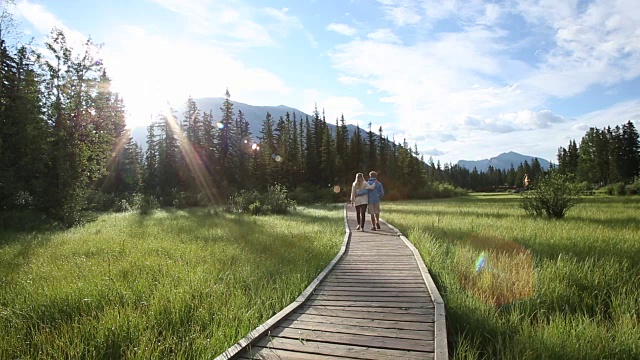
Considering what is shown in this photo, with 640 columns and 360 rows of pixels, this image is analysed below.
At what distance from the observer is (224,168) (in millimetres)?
54750

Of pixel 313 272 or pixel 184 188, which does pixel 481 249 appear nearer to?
pixel 313 272

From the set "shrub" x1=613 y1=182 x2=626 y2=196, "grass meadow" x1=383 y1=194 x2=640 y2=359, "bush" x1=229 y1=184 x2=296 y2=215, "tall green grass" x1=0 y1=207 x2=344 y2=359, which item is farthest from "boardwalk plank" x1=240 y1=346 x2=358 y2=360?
"shrub" x1=613 y1=182 x2=626 y2=196

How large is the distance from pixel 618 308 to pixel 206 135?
5692cm

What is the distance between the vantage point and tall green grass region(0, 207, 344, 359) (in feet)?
13.0

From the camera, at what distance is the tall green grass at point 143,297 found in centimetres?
397

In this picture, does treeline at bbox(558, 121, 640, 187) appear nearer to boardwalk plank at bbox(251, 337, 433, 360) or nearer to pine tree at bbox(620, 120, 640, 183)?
pine tree at bbox(620, 120, 640, 183)

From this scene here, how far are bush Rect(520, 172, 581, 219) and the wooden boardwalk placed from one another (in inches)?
525

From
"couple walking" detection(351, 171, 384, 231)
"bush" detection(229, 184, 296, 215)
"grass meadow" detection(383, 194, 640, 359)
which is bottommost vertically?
"grass meadow" detection(383, 194, 640, 359)

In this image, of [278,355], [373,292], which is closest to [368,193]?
[373,292]

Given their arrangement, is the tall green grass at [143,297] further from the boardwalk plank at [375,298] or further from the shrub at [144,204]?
the shrub at [144,204]

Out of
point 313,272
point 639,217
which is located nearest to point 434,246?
point 313,272

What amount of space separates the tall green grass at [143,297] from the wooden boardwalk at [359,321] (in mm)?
400

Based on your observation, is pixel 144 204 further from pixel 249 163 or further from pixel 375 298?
pixel 375 298

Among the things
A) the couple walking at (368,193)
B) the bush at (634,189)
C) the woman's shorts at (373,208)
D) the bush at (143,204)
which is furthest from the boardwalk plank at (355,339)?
the bush at (634,189)
